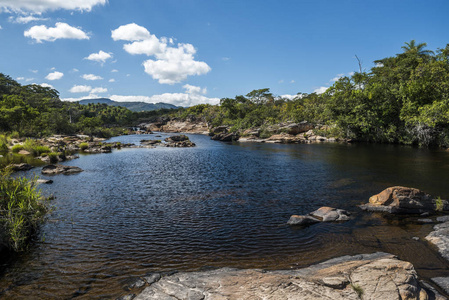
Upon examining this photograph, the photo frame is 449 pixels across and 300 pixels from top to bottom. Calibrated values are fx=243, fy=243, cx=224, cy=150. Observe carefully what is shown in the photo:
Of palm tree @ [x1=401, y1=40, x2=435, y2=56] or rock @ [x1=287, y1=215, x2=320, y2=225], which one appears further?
palm tree @ [x1=401, y1=40, x2=435, y2=56]

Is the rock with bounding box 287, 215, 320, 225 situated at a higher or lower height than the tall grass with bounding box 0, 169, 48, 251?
lower

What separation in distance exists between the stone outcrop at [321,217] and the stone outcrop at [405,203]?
2629mm

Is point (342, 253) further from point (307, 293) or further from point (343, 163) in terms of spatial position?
point (343, 163)

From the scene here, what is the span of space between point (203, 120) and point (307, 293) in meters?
155

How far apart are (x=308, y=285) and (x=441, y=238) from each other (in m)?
9.04

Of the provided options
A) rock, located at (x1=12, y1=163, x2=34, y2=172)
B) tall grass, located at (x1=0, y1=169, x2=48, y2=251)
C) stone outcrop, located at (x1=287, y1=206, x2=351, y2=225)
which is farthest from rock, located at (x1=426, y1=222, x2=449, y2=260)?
rock, located at (x1=12, y1=163, x2=34, y2=172)

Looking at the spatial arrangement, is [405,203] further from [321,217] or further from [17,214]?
[17,214]

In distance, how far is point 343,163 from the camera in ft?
116

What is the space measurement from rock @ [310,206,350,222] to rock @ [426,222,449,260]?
413 centimetres

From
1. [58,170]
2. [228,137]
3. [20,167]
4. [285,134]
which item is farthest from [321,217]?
[228,137]

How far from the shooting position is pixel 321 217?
1548 cm

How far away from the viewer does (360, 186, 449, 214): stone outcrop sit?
15.8 meters

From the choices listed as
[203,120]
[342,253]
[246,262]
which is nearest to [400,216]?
[342,253]

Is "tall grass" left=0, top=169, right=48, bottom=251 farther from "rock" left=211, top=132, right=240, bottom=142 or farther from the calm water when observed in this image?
"rock" left=211, top=132, right=240, bottom=142
